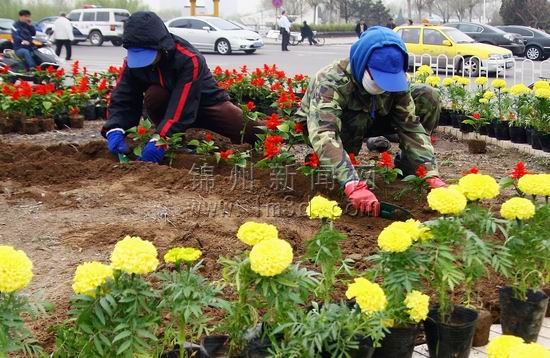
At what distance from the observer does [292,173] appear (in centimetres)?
512

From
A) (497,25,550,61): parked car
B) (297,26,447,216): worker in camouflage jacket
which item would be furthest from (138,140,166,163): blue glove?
(497,25,550,61): parked car

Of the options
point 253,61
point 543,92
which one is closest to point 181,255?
point 543,92

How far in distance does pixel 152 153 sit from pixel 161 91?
58cm

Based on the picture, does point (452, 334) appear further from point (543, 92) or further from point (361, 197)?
point (543, 92)

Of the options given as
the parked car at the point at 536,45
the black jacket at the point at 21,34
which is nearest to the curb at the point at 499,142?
the black jacket at the point at 21,34

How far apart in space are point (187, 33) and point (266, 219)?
2103 cm

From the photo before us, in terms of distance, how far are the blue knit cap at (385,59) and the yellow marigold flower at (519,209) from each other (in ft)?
4.96

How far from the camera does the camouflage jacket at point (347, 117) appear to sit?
14.3ft

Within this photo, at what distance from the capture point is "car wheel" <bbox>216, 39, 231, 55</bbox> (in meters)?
24.1

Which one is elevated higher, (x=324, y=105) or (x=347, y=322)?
(x=324, y=105)

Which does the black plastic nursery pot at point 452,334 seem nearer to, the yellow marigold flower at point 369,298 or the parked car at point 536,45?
the yellow marigold flower at point 369,298

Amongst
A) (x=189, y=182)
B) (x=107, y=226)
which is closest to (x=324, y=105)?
(x=189, y=182)

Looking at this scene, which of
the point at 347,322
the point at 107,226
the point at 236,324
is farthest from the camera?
the point at 107,226

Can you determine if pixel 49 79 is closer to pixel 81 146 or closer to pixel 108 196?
pixel 81 146
